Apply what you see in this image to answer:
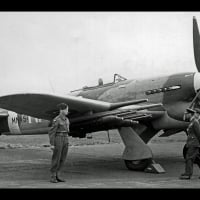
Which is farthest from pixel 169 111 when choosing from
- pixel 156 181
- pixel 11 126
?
pixel 11 126

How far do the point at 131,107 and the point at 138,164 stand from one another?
1.48 m

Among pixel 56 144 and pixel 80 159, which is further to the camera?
pixel 80 159

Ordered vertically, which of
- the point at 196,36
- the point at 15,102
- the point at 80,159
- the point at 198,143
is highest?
the point at 196,36

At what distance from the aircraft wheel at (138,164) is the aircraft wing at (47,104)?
142 centimetres

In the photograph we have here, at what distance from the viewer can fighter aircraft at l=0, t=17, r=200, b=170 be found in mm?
9297

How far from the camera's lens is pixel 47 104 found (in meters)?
9.30

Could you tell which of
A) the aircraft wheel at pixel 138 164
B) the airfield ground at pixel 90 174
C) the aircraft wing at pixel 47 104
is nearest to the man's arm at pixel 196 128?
the airfield ground at pixel 90 174

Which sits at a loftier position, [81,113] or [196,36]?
[196,36]

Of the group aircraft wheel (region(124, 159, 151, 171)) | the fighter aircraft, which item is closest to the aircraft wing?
the fighter aircraft

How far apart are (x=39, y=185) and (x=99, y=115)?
2.64 metres

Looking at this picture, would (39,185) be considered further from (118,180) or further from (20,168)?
(20,168)

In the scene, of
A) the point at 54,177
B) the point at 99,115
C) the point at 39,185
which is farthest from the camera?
the point at 99,115

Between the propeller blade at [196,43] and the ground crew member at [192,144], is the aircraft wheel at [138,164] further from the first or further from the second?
the propeller blade at [196,43]

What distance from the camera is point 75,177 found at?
9062 millimetres
